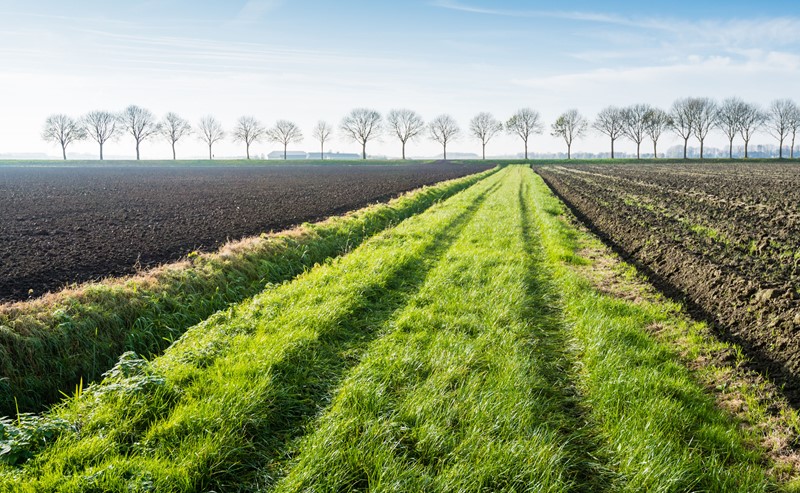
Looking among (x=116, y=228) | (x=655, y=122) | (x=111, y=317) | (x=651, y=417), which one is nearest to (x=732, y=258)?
(x=651, y=417)

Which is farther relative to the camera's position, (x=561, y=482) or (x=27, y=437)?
(x=27, y=437)

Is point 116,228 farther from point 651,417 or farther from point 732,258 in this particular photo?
point 732,258

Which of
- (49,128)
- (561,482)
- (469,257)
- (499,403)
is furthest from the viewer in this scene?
(49,128)

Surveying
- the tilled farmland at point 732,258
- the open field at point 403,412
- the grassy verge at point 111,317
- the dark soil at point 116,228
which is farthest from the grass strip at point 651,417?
the dark soil at point 116,228

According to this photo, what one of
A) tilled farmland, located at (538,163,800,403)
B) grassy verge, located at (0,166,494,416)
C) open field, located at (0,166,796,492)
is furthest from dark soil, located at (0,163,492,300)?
tilled farmland, located at (538,163,800,403)

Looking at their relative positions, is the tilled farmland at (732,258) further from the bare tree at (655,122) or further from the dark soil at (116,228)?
the bare tree at (655,122)

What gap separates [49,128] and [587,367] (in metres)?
142

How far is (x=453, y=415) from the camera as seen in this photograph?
4176mm

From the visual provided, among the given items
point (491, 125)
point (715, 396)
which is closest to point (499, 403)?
point (715, 396)

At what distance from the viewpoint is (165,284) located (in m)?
8.06

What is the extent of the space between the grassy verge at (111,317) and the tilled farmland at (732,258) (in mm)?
8674

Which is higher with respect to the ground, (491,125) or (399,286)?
(491,125)

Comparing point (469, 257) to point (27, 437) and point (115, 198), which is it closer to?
point (27, 437)

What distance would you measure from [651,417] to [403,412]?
8.14ft
